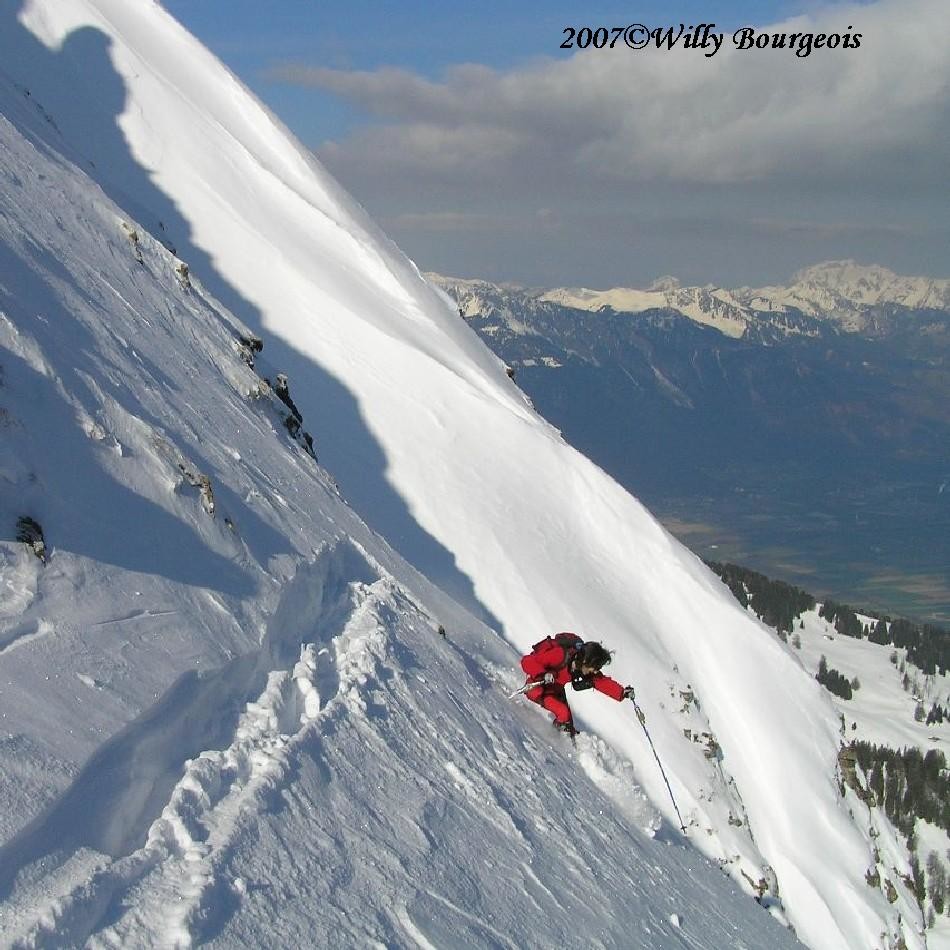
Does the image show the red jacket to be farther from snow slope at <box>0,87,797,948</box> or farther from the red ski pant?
snow slope at <box>0,87,797,948</box>

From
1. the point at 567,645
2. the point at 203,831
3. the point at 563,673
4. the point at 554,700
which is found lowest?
the point at 203,831

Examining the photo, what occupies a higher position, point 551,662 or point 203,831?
point 551,662

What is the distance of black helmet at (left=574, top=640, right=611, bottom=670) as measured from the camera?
13883mm

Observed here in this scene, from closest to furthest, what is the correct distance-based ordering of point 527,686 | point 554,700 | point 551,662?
point 551,662 → point 554,700 → point 527,686

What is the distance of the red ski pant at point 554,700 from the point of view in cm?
1440

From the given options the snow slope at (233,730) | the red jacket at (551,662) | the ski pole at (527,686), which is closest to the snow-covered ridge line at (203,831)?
the snow slope at (233,730)

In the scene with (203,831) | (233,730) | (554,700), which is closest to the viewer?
(203,831)

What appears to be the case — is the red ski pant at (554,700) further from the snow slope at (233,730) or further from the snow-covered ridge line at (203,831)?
the snow-covered ridge line at (203,831)

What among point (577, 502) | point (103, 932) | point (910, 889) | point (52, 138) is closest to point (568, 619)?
point (577, 502)

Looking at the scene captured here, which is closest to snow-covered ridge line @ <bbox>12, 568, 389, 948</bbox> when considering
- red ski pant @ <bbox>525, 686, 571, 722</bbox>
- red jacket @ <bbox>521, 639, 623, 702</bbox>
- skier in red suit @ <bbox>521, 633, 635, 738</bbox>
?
red jacket @ <bbox>521, 639, 623, 702</bbox>

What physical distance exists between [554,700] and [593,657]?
114 cm

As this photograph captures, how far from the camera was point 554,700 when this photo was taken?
47.3ft

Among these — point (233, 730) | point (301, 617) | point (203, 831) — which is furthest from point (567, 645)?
point (203, 831)

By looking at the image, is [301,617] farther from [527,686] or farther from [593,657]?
[593,657]
